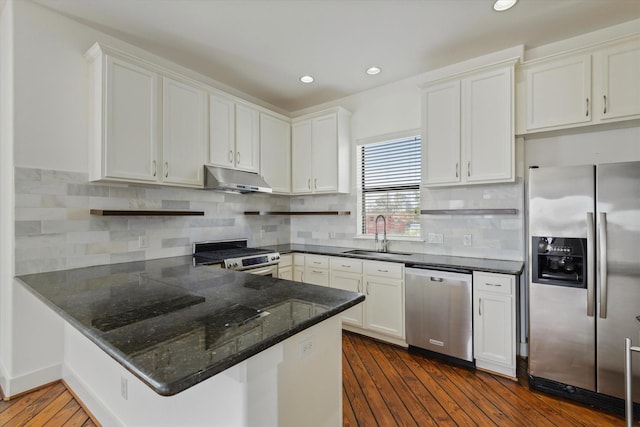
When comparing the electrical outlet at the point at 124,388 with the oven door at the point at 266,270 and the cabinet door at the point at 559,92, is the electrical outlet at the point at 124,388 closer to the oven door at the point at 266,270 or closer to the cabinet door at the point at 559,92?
the oven door at the point at 266,270

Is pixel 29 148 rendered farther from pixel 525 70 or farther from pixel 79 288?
pixel 525 70

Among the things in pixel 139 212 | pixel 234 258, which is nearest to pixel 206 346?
pixel 234 258

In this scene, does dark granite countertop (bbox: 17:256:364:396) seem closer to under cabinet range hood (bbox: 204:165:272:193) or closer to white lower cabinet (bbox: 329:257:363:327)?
under cabinet range hood (bbox: 204:165:272:193)

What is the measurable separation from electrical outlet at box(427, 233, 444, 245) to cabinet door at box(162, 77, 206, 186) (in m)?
2.57

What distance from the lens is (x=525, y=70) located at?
9.17ft

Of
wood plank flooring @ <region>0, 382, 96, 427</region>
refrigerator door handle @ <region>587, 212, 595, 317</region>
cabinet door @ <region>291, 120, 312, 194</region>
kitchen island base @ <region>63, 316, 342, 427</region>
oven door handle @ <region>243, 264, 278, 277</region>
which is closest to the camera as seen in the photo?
kitchen island base @ <region>63, 316, 342, 427</region>

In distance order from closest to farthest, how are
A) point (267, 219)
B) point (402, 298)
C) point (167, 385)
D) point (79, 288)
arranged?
point (167, 385) < point (79, 288) < point (402, 298) < point (267, 219)

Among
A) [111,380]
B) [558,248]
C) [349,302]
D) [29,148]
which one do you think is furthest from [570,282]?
[29,148]

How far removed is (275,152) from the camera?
4.10m

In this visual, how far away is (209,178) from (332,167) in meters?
1.55

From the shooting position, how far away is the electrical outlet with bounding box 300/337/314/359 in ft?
4.53

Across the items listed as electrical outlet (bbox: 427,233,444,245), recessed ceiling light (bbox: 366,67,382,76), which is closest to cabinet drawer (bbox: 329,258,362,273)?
electrical outlet (bbox: 427,233,444,245)

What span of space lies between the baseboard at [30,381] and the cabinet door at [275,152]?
2702 mm

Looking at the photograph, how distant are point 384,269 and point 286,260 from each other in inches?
50.3
